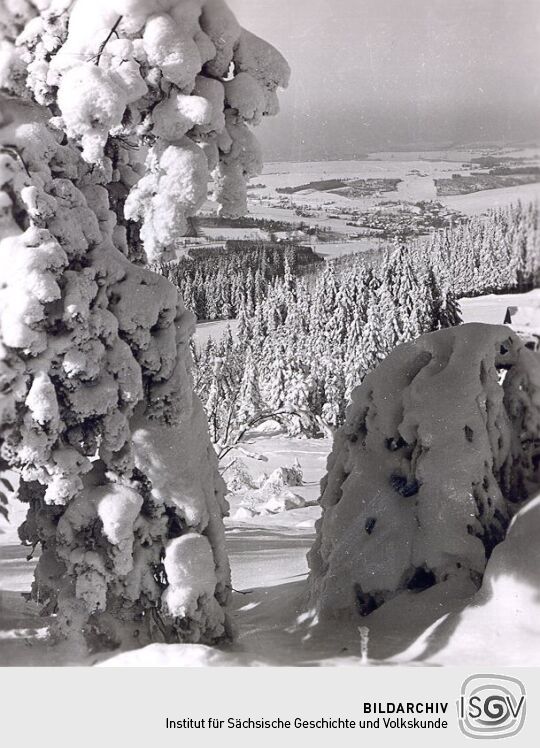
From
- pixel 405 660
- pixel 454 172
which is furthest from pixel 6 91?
pixel 454 172

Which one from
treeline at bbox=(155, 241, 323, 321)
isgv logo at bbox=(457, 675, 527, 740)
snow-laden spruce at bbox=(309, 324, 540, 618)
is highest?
treeline at bbox=(155, 241, 323, 321)

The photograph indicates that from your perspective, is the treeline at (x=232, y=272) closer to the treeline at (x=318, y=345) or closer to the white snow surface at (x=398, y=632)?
the treeline at (x=318, y=345)

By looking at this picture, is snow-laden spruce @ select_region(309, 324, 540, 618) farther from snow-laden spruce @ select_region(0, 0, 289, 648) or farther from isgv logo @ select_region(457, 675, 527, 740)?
snow-laden spruce @ select_region(0, 0, 289, 648)

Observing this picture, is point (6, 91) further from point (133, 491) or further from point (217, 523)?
point (217, 523)

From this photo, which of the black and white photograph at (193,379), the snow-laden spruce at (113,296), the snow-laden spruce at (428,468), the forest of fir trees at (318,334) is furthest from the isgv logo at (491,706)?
the forest of fir trees at (318,334)

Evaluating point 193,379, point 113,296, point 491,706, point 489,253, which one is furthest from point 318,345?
point 491,706

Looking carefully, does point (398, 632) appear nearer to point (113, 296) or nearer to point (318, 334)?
point (113, 296)

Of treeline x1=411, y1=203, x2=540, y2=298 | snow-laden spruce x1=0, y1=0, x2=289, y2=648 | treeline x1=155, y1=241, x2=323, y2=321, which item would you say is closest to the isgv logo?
snow-laden spruce x1=0, y1=0, x2=289, y2=648
